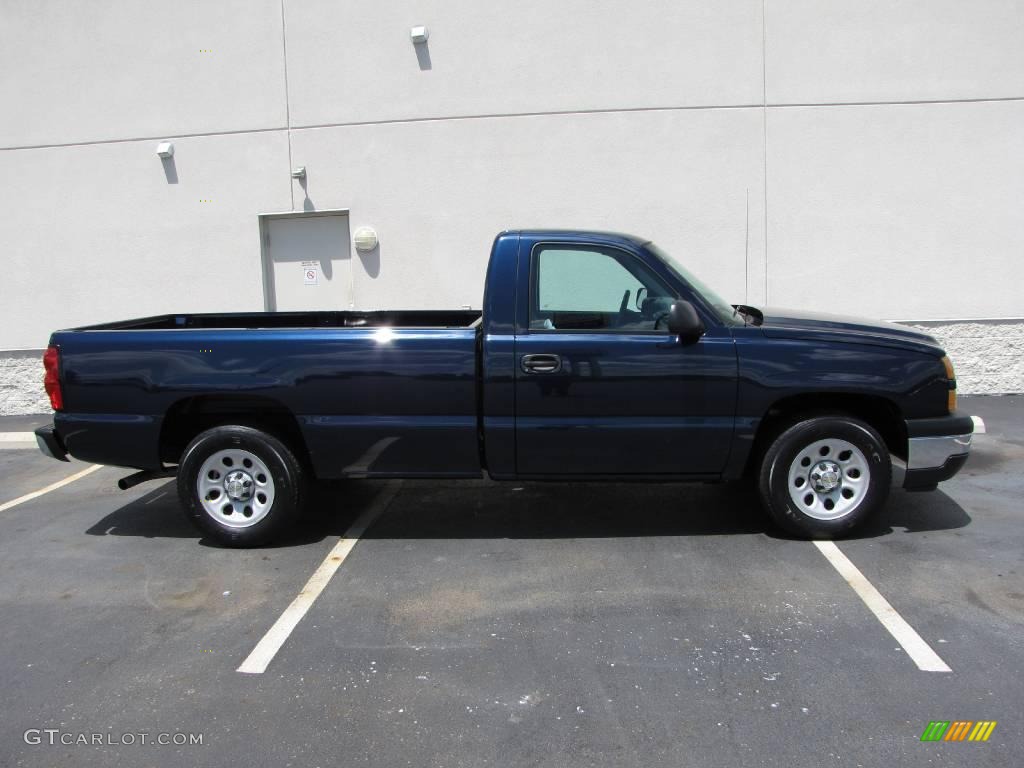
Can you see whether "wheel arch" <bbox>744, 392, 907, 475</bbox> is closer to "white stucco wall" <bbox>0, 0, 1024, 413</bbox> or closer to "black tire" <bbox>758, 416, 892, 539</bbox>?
"black tire" <bbox>758, 416, 892, 539</bbox>

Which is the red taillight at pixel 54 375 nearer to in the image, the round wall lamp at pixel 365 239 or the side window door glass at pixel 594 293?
the side window door glass at pixel 594 293

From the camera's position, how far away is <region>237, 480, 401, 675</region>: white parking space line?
385 centimetres

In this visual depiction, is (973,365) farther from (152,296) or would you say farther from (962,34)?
(152,296)

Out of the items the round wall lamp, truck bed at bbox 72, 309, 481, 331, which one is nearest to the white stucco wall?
the round wall lamp

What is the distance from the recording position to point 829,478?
5.05 meters

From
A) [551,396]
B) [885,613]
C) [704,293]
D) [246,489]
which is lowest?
[885,613]

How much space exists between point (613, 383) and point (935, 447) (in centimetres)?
198

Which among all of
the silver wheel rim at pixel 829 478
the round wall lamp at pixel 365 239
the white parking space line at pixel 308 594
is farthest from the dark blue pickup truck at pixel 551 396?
the round wall lamp at pixel 365 239

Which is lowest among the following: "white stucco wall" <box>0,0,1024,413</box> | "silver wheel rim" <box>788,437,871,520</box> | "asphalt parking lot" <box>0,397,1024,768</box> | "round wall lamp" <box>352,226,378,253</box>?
"asphalt parking lot" <box>0,397,1024,768</box>

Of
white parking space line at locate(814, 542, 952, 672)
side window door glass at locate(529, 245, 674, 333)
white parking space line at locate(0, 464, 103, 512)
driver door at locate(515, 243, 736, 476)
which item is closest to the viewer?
white parking space line at locate(814, 542, 952, 672)

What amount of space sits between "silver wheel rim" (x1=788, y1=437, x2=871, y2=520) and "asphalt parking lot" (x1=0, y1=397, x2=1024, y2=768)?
273 mm

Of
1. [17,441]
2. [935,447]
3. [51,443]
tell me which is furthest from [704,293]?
[17,441]

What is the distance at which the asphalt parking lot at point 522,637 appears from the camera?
124 inches

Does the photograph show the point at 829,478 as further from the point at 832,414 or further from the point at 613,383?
the point at 613,383
